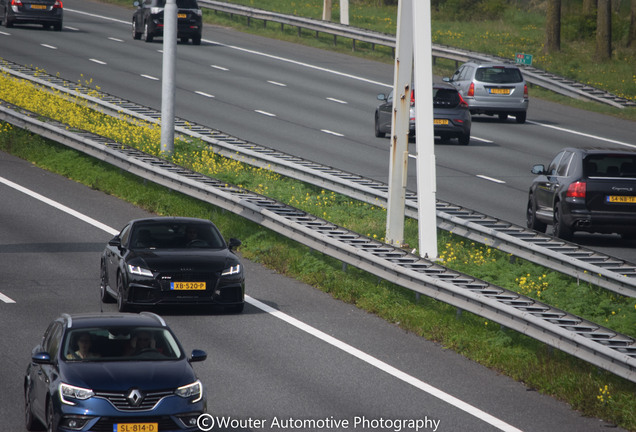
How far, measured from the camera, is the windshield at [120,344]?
10.8 m

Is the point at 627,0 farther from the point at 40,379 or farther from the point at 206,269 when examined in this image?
the point at 40,379

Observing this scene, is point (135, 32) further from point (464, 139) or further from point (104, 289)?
point (104, 289)

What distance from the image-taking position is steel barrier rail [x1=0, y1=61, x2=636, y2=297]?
17.1 m

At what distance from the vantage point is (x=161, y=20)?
4903 centimetres

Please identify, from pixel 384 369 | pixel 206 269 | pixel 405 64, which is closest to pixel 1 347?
pixel 206 269

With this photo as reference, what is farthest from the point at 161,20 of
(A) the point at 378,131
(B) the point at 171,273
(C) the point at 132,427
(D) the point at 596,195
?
(C) the point at 132,427

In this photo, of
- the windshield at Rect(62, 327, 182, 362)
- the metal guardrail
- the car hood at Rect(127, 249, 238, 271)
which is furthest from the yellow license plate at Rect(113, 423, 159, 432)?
the metal guardrail

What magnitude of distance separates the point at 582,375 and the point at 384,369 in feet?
7.31

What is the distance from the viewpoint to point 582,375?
41.9 feet

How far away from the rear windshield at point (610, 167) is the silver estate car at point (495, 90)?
16151 millimetres

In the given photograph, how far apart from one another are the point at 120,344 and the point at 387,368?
3762 mm

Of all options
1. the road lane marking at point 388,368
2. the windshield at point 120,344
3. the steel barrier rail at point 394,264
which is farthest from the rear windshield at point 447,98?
the windshield at point 120,344

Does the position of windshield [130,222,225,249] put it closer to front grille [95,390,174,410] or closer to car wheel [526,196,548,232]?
front grille [95,390,174,410]

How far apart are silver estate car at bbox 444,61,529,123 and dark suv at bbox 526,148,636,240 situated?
16.1 m
